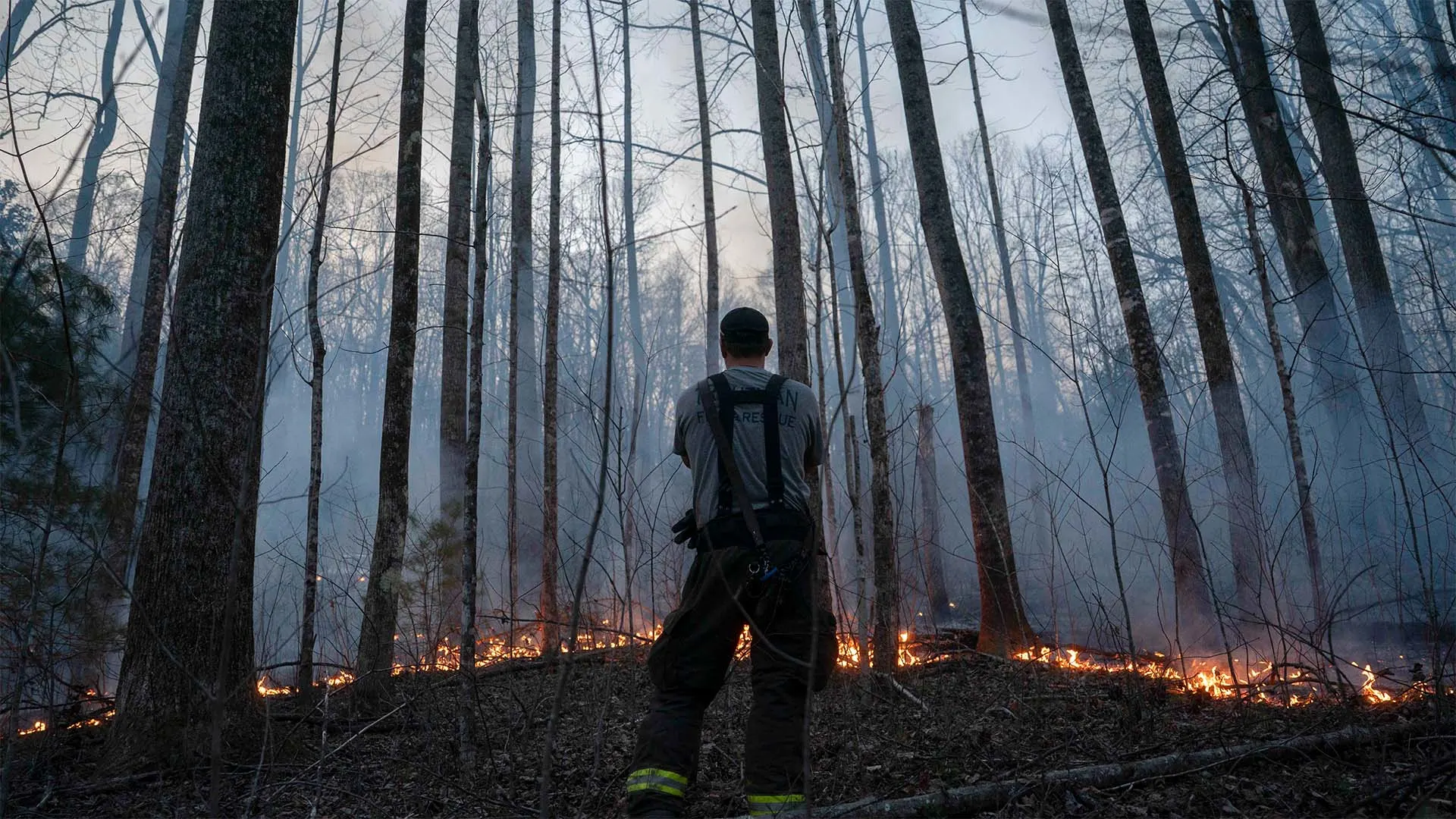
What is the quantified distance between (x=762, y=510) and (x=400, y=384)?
153 inches

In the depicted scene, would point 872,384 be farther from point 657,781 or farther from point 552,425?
point 552,425

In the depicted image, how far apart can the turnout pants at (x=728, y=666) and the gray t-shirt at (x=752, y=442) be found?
0.89ft

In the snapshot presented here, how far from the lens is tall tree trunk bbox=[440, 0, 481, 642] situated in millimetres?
7367

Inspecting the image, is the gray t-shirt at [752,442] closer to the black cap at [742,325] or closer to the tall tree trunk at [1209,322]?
the black cap at [742,325]

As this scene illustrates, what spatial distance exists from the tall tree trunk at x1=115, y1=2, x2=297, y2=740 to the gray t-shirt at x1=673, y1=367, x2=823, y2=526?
208 cm

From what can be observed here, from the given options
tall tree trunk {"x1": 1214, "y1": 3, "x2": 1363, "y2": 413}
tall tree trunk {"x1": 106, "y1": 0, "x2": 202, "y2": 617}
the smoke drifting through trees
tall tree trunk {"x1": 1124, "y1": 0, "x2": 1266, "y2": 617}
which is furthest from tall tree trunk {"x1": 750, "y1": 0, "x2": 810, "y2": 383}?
tall tree trunk {"x1": 106, "y1": 0, "x2": 202, "y2": 617}

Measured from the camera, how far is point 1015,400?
1572 inches

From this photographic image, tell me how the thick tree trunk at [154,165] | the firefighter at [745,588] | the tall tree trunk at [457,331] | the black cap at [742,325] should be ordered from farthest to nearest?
1. the thick tree trunk at [154,165]
2. the tall tree trunk at [457,331]
3. the black cap at [742,325]
4. the firefighter at [745,588]

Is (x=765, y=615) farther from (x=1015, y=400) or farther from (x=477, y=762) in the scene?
(x=1015, y=400)

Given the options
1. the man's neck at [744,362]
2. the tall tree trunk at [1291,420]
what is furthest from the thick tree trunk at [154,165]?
the tall tree trunk at [1291,420]

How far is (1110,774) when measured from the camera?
3.21 metres

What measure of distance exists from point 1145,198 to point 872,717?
74.8 feet

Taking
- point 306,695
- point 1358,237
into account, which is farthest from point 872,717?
point 1358,237

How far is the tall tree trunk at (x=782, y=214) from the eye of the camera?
21.5 ft
